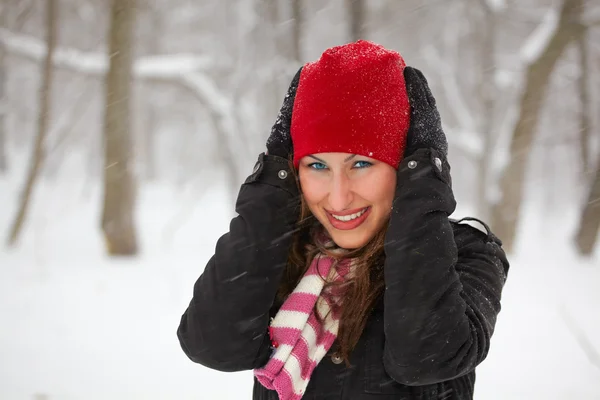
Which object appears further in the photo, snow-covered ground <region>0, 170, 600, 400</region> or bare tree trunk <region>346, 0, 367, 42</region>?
bare tree trunk <region>346, 0, 367, 42</region>

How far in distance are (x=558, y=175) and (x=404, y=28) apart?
18637mm

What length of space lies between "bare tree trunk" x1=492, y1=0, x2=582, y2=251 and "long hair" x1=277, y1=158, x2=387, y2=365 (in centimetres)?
669

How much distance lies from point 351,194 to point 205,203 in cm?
→ 1725

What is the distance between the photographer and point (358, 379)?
1.53 m

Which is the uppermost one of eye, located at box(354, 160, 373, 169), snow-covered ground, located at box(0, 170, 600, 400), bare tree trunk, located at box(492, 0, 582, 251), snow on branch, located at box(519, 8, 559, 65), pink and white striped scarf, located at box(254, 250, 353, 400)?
snow on branch, located at box(519, 8, 559, 65)

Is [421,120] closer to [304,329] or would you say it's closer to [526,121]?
[304,329]

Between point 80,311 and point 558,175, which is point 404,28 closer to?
point 80,311

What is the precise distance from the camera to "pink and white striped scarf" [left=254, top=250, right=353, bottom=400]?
1518 mm

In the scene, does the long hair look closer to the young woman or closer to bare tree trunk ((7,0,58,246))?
the young woman

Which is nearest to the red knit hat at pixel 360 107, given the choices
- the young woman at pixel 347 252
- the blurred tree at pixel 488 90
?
the young woman at pixel 347 252

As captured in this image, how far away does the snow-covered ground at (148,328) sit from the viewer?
3.64 metres

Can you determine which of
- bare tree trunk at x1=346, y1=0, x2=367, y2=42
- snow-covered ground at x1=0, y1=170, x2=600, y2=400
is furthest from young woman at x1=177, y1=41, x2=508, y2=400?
bare tree trunk at x1=346, y1=0, x2=367, y2=42

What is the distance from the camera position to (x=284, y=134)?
5.65ft

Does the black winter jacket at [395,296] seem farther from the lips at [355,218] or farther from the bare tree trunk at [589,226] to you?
the bare tree trunk at [589,226]
